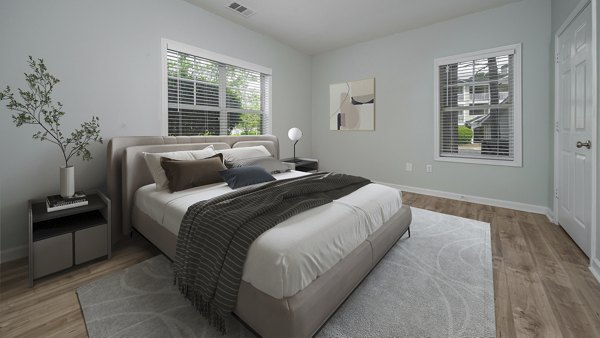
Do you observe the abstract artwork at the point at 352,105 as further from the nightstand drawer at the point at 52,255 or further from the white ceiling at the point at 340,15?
the nightstand drawer at the point at 52,255

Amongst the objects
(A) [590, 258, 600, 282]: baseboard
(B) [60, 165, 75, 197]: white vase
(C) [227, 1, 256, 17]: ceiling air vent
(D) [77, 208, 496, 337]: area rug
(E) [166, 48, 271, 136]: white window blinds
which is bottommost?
(D) [77, 208, 496, 337]: area rug

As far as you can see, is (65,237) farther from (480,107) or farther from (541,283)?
(480,107)

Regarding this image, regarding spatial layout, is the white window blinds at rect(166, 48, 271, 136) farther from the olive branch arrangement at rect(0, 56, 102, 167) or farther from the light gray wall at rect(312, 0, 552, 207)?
the light gray wall at rect(312, 0, 552, 207)

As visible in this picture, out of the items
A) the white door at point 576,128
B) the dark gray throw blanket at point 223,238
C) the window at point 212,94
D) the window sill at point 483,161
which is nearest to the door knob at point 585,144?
the white door at point 576,128

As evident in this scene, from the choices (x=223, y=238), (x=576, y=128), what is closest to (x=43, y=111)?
(x=223, y=238)

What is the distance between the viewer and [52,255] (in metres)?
1.99

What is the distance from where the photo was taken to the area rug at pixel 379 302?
4.85 ft

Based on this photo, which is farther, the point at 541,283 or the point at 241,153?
the point at 241,153

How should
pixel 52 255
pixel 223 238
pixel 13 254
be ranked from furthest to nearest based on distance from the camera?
pixel 13 254 < pixel 52 255 < pixel 223 238

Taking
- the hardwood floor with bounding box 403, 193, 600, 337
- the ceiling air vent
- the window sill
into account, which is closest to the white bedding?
the hardwood floor with bounding box 403, 193, 600, 337

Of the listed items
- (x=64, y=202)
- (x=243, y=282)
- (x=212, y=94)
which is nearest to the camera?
(x=243, y=282)

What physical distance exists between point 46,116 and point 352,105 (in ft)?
14.3

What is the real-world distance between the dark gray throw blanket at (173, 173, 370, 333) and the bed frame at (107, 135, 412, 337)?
12cm

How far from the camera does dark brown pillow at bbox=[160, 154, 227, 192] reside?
2441mm
